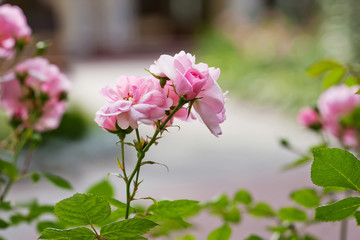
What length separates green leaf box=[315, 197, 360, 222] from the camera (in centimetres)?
37

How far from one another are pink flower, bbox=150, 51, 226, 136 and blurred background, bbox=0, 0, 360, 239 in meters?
0.45

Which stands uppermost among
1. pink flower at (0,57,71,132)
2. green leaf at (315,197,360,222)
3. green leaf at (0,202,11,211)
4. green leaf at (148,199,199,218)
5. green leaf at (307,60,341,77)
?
green leaf at (307,60,341,77)

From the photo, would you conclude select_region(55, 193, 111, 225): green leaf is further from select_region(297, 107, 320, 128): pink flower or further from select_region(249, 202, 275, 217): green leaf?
select_region(297, 107, 320, 128): pink flower

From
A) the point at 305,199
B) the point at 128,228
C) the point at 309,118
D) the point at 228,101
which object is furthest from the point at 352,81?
the point at 228,101

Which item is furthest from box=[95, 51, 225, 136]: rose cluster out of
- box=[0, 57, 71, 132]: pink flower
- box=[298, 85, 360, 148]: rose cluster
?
box=[298, 85, 360, 148]: rose cluster

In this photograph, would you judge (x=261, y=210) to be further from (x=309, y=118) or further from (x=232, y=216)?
(x=309, y=118)

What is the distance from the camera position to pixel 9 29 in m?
0.65

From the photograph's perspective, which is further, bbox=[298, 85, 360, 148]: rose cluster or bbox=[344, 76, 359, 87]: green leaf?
bbox=[298, 85, 360, 148]: rose cluster

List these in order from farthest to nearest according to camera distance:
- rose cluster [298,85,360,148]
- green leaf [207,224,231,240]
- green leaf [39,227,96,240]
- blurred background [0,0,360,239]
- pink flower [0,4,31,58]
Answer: blurred background [0,0,360,239]
rose cluster [298,85,360,148]
pink flower [0,4,31,58]
green leaf [207,224,231,240]
green leaf [39,227,96,240]

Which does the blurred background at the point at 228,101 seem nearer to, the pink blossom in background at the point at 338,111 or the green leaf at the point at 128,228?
the pink blossom in background at the point at 338,111

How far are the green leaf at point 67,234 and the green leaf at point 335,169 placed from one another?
16cm

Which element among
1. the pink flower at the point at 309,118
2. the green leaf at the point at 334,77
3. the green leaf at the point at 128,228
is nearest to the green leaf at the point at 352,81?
the green leaf at the point at 334,77

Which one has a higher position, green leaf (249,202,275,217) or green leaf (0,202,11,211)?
green leaf (249,202,275,217)

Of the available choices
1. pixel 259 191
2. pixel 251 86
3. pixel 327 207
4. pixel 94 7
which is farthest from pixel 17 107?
pixel 94 7
